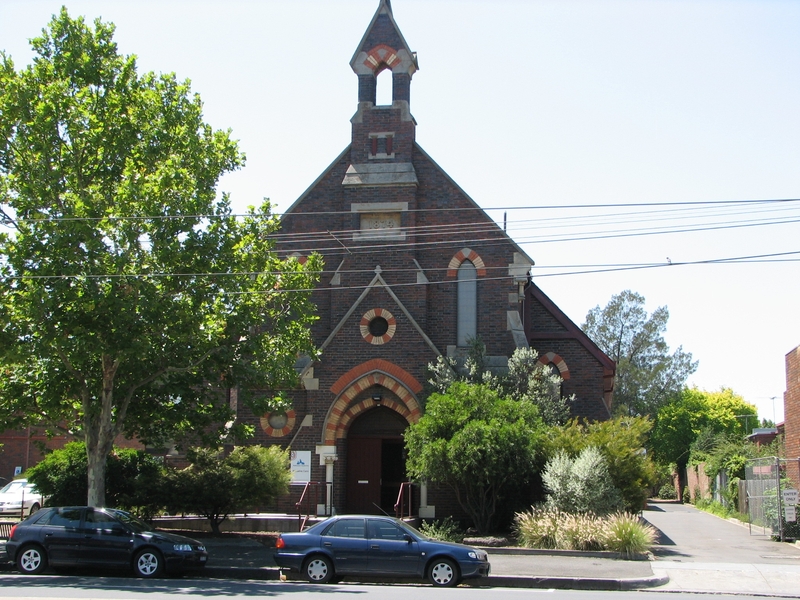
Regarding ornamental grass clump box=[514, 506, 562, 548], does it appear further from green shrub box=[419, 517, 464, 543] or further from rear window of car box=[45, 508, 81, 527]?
rear window of car box=[45, 508, 81, 527]

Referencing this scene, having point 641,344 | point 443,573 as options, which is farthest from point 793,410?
point 641,344

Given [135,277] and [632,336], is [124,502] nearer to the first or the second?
[135,277]

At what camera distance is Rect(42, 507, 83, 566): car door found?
1666cm

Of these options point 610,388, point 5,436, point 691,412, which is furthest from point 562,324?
point 691,412

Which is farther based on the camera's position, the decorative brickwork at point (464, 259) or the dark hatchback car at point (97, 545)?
the decorative brickwork at point (464, 259)

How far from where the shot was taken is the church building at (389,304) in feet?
82.1

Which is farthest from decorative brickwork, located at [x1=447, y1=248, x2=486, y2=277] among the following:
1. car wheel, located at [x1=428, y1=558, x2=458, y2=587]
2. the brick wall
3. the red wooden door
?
car wheel, located at [x1=428, y1=558, x2=458, y2=587]

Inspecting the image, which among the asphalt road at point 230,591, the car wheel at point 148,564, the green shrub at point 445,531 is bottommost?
the asphalt road at point 230,591

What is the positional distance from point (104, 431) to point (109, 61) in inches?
323

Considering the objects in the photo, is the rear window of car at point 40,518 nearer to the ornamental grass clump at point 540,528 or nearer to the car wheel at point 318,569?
the car wheel at point 318,569

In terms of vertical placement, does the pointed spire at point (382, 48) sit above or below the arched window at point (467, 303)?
above

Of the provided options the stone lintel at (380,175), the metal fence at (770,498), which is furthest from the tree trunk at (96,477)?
the metal fence at (770,498)

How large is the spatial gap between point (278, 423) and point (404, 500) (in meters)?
4.18

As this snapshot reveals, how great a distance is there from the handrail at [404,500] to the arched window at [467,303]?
441 centimetres
